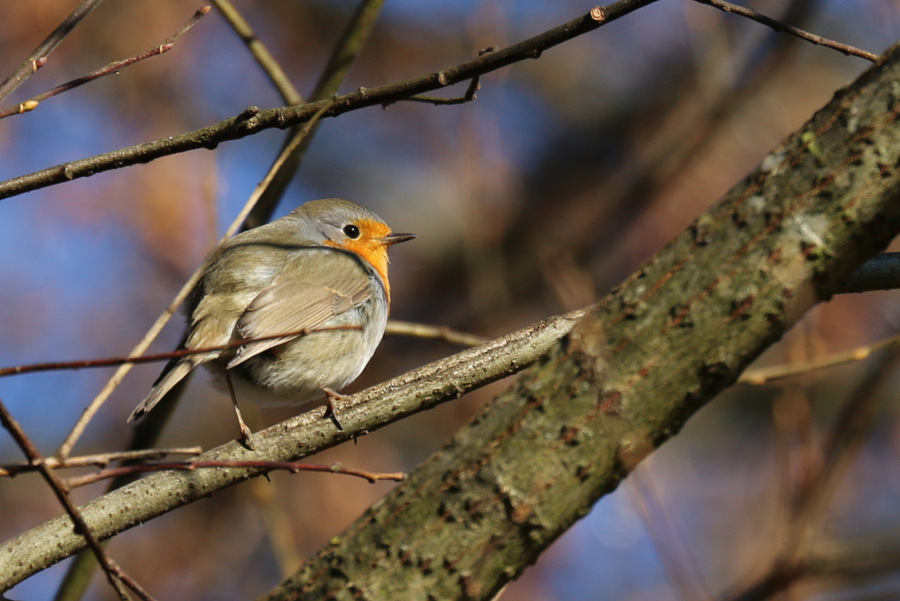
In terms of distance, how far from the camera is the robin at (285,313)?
3508mm

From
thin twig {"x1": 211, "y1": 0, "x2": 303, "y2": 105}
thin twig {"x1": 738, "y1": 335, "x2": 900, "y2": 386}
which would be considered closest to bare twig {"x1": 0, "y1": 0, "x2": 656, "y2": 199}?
thin twig {"x1": 738, "y1": 335, "x2": 900, "y2": 386}

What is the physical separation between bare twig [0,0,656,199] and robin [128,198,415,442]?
111cm

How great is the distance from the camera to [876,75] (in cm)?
136

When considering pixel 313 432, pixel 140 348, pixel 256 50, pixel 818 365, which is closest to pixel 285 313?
pixel 313 432

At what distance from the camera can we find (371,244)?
4.50m

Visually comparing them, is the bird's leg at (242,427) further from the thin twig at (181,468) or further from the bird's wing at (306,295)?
the thin twig at (181,468)

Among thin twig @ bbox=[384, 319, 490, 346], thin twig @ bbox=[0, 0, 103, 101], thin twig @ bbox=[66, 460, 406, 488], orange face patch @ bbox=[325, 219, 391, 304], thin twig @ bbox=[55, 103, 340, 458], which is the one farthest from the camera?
orange face patch @ bbox=[325, 219, 391, 304]

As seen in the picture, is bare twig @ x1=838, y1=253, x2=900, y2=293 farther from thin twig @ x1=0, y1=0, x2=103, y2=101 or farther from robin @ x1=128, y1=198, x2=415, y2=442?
thin twig @ x1=0, y1=0, x2=103, y2=101

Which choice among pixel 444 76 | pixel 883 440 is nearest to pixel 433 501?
pixel 444 76

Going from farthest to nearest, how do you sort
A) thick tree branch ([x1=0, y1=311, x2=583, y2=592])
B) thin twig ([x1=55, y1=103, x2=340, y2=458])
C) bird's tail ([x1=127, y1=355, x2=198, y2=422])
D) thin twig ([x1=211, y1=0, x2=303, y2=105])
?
thin twig ([x1=211, y1=0, x2=303, y2=105])
bird's tail ([x1=127, y1=355, x2=198, y2=422])
thick tree branch ([x1=0, y1=311, x2=583, y2=592])
thin twig ([x1=55, y1=103, x2=340, y2=458])

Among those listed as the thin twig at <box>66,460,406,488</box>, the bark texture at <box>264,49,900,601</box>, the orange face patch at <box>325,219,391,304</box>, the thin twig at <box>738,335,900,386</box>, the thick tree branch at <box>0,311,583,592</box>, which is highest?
the orange face patch at <box>325,219,391,304</box>

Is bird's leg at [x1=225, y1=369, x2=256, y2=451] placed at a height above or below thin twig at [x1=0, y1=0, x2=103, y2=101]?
below

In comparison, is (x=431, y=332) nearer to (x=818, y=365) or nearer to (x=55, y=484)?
(x=818, y=365)

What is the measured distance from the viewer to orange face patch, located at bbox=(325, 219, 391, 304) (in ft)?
14.5
